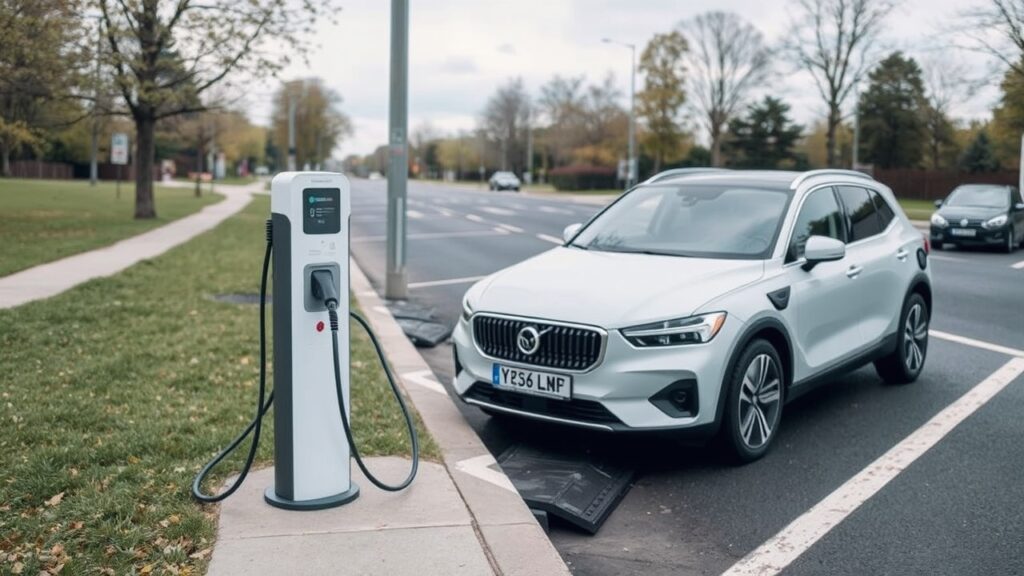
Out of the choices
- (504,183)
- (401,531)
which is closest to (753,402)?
(401,531)

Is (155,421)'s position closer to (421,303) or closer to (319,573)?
(319,573)

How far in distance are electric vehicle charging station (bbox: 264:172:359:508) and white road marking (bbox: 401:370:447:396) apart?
258cm

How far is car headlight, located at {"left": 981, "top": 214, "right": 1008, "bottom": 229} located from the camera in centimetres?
2119

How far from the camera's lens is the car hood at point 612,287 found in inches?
213

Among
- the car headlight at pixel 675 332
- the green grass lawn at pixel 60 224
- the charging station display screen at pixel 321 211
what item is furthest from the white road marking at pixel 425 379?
the green grass lawn at pixel 60 224

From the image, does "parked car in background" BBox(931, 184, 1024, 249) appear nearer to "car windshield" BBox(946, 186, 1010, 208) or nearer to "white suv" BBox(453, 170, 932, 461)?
"car windshield" BBox(946, 186, 1010, 208)

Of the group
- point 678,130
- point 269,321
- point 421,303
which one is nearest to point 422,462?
point 269,321

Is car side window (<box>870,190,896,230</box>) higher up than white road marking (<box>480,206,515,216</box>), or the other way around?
car side window (<box>870,190,896,230</box>)

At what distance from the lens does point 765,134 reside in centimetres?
8069

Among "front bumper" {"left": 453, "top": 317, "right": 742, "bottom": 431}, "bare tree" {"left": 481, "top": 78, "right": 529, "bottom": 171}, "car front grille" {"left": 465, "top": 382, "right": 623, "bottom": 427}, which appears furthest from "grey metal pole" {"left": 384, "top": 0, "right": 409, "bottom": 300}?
"bare tree" {"left": 481, "top": 78, "right": 529, "bottom": 171}

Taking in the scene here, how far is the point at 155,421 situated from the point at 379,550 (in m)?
2.38

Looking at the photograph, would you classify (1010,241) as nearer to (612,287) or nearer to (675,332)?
(612,287)

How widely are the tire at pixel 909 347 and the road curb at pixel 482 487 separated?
130 inches

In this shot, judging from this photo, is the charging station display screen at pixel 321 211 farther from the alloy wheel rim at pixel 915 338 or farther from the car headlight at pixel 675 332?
the alloy wheel rim at pixel 915 338
